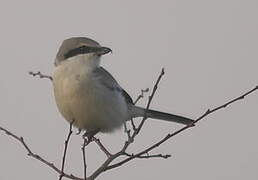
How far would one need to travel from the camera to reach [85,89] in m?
4.41

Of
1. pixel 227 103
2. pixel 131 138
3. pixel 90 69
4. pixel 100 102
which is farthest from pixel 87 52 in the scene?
pixel 227 103

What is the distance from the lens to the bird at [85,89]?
4371 mm

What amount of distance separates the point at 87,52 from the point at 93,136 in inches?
26.9

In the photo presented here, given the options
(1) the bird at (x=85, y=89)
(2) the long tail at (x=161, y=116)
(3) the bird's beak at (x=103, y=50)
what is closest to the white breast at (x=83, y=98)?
(1) the bird at (x=85, y=89)

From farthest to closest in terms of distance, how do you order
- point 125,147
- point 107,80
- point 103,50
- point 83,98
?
point 107,80 < point 103,50 < point 83,98 < point 125,147

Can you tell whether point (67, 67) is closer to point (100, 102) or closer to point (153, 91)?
point (100, 102)

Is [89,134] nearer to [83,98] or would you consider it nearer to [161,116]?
[83,98]

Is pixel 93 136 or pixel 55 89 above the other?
pixel 55 89

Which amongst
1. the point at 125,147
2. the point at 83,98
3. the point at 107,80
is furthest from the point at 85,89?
the point at 125,147

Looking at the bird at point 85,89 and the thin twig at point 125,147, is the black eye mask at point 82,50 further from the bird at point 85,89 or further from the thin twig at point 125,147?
the thin twig at point 125,147

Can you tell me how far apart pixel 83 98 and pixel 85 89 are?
85mm

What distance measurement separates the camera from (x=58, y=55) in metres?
4.63

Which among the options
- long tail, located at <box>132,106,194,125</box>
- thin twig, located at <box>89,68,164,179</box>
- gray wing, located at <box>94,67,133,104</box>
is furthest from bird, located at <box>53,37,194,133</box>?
thin twig, located at <box>89,68,164,179</box>

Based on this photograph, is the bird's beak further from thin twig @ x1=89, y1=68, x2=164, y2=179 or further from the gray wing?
thin twig @ x1=89, y1=68, x2=164, y2=179
